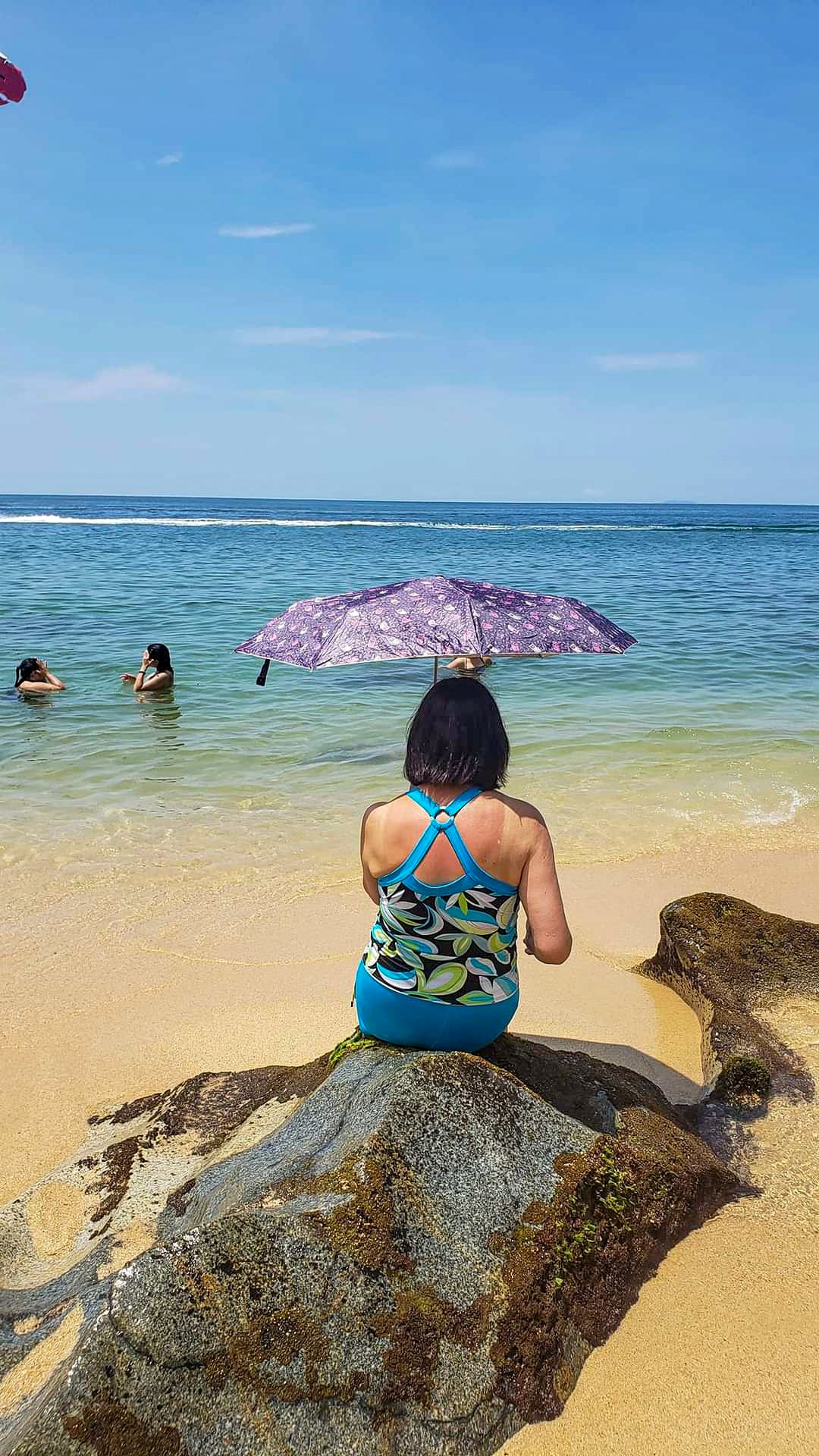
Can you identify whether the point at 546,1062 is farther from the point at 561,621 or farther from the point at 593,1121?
the point at 561,621

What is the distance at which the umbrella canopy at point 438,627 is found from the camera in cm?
432

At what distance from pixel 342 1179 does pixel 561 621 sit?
293cm

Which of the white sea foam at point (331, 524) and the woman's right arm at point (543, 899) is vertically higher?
the woman's right arm at point (543, 899)

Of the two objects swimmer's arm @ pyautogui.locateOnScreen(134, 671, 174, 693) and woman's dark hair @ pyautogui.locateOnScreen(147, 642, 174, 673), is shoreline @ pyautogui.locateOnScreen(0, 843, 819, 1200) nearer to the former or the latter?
swimmer's arm @ pyautogui.locateOnScreen(134, 671, 174, 693)

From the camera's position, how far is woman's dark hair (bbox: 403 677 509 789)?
2.91m

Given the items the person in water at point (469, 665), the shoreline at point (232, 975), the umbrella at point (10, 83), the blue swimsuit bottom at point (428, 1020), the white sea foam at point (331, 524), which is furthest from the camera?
the white sea foam at point (331, 524)

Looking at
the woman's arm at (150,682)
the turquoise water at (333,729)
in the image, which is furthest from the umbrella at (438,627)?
the woman's arm at (150,682)

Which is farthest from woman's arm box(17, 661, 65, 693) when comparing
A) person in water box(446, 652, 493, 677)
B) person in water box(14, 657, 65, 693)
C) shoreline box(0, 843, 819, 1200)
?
shoreline box(0, 843, 819, 1200)

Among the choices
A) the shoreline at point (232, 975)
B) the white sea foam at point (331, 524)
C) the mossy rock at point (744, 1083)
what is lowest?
the shoreline at point (232, 975)

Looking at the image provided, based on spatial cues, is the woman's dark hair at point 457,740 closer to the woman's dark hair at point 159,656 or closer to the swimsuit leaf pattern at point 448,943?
the swimsuit leaf pattern at point 448,943

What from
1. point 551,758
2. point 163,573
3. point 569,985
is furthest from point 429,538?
point 569,985

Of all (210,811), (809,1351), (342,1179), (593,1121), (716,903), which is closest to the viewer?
(342,1179)

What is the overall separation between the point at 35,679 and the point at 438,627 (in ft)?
32.2

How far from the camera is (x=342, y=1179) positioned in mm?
2443
